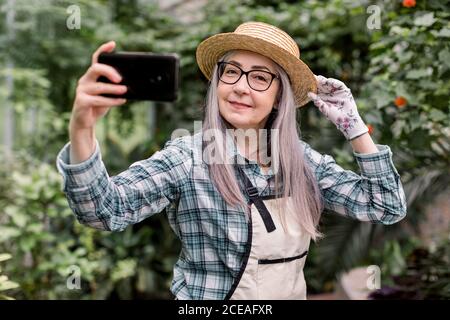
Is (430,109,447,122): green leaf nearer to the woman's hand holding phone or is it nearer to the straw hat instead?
the straw hat

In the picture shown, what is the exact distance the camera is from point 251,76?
170 centimetres

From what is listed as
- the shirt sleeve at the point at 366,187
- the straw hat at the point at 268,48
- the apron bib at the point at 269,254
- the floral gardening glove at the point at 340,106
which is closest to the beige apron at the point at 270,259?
the apron bib at the point at 269,254

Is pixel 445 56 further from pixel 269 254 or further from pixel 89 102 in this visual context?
pixel 89 102

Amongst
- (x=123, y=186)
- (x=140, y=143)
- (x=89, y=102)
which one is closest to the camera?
(x=89, y=102)

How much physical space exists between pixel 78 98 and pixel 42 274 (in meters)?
2.52

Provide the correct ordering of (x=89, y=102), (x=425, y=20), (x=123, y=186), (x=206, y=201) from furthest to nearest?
1. (x=425, y=20)
2. (x=206, y=201)
3. (x=123, y=186)
4. (x=89, y=102)

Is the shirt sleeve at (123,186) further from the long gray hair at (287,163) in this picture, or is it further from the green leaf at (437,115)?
the green leaf at (437,115)

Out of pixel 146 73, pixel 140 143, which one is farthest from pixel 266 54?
pixel 140 143

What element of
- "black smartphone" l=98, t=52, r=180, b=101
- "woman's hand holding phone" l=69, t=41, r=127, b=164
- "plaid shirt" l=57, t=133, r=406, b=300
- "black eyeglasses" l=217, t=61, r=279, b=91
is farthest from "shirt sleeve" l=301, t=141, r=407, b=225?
"woman's hand holding phone" l=69, t=41, r=127, b=164

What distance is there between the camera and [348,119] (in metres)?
1.67

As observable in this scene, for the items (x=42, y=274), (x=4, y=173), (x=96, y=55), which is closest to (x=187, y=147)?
(x=96, y=55)

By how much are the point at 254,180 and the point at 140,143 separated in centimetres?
327

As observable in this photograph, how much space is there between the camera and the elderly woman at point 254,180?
161 cm
